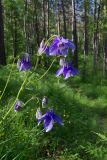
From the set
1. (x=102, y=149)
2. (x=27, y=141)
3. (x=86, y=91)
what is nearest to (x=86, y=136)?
(x=102, y=149)

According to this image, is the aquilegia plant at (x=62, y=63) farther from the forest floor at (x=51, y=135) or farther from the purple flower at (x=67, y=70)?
the forest floor at (x=51, y=135)

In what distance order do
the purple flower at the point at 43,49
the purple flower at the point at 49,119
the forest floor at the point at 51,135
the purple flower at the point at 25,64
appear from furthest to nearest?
the forest floor at the point at 51,135 < the purple flower at the point at 25,64 < the purple flower at the point at 43,49 < the purple flower at the point at 49,119

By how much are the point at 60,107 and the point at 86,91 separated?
621 centimetres

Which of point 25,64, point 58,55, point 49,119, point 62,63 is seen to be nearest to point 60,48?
point 58,55

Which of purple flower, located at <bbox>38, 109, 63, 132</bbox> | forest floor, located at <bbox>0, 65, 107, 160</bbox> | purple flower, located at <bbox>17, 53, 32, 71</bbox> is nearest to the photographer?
purple flower, located at <bbox>38, 109, 63, 132</bbox>

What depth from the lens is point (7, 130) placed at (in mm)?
4234

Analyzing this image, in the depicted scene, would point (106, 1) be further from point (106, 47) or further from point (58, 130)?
point (58, 130)

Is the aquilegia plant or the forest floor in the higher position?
the aquilegia plant

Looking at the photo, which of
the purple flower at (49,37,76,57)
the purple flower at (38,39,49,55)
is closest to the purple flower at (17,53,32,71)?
the purple flower at (38,39,49,55)

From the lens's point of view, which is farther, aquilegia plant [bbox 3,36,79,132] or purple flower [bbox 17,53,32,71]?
purple flower [bbox 17,53,32,71]

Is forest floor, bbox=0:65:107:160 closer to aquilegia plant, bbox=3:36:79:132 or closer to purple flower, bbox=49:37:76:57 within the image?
aquilegia plant, bbox=3:36:79:132

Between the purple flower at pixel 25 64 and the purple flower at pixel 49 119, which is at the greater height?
the purple flower at pixel 25 64

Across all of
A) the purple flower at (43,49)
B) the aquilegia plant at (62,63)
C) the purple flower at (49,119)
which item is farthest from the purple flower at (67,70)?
the purple flower at (49,119)

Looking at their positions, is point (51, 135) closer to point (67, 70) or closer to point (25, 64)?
point (25, 64)
